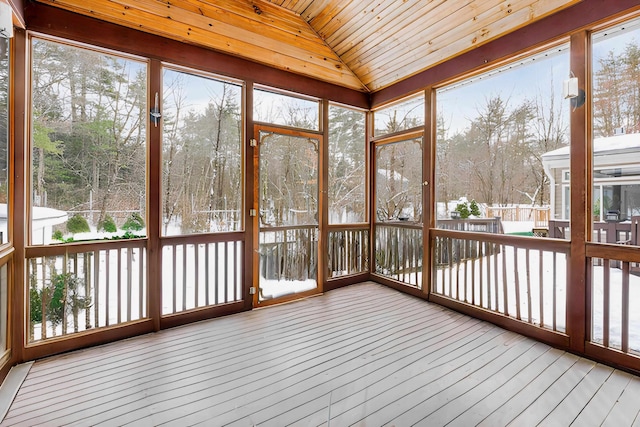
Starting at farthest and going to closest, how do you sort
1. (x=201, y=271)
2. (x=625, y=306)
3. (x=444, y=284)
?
(x=444, y=284) → (x=201, y=271) → (x=625, y=306)

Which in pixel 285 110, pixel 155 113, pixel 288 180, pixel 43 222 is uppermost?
pixel 285 110

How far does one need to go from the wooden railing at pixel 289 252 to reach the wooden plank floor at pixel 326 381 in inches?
32.0

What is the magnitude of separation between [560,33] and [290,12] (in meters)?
2.96

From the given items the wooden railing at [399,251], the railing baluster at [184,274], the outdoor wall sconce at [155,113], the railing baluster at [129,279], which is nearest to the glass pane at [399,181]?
the wooden railing at [399,251]

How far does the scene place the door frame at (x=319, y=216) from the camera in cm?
367

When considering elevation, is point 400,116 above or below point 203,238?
above

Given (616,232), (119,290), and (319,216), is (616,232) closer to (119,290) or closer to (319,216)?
(319,216)

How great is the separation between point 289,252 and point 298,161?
4.00 ft

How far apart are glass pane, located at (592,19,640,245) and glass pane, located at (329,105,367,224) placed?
2.79 metres

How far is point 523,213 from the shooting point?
10.2 feet

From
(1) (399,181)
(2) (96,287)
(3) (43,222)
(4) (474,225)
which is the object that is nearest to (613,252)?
(4) (474,225)

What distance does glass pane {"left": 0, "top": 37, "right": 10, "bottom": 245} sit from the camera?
225 centimetres

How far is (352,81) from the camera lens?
4527 millimetres

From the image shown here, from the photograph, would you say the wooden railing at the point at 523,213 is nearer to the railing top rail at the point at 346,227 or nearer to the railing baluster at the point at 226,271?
the railing top rail at the point at 346,227
